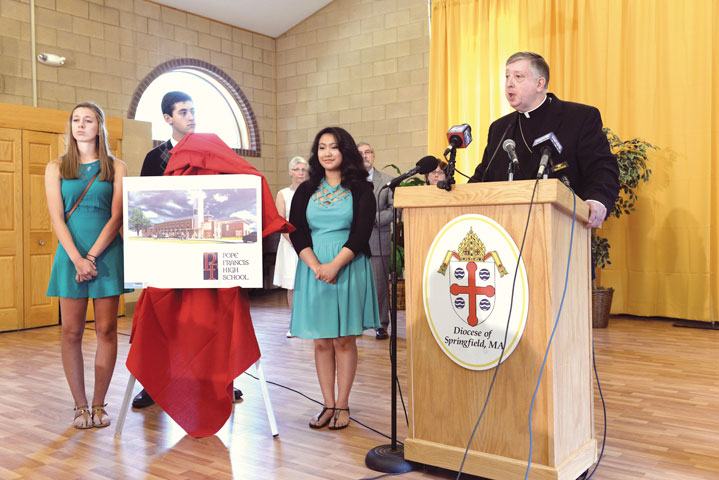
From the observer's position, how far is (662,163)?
5.79 metres

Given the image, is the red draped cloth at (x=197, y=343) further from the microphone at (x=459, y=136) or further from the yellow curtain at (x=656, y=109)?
the yellow curtain at (x=656, y=109)

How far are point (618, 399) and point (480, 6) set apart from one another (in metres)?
5.00

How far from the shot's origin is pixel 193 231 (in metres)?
2.64

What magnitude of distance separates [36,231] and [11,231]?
0.23 meters

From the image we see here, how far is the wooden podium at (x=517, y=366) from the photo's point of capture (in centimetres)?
191

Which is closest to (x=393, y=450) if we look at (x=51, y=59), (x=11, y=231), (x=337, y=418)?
(x=337, y=418)

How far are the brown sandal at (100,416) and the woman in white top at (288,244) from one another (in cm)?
240

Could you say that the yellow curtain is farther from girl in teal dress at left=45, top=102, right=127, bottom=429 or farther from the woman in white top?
girl in teal dress at left=45, top=102, right=127, bottom=429

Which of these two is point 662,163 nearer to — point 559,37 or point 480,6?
point 559,37

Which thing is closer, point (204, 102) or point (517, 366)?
point (517, 366)

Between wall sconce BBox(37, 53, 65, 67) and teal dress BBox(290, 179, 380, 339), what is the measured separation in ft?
16.2

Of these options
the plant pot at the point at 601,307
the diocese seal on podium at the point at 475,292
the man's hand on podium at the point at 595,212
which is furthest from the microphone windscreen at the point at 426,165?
the plant pot at the point at 601,307

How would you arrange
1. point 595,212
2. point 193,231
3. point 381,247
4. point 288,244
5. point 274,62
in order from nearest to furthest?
point 595,212 → point 193,231 → point 381,247 → point 288,244 → point 274,62

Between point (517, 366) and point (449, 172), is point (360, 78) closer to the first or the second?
point (449, 172)
